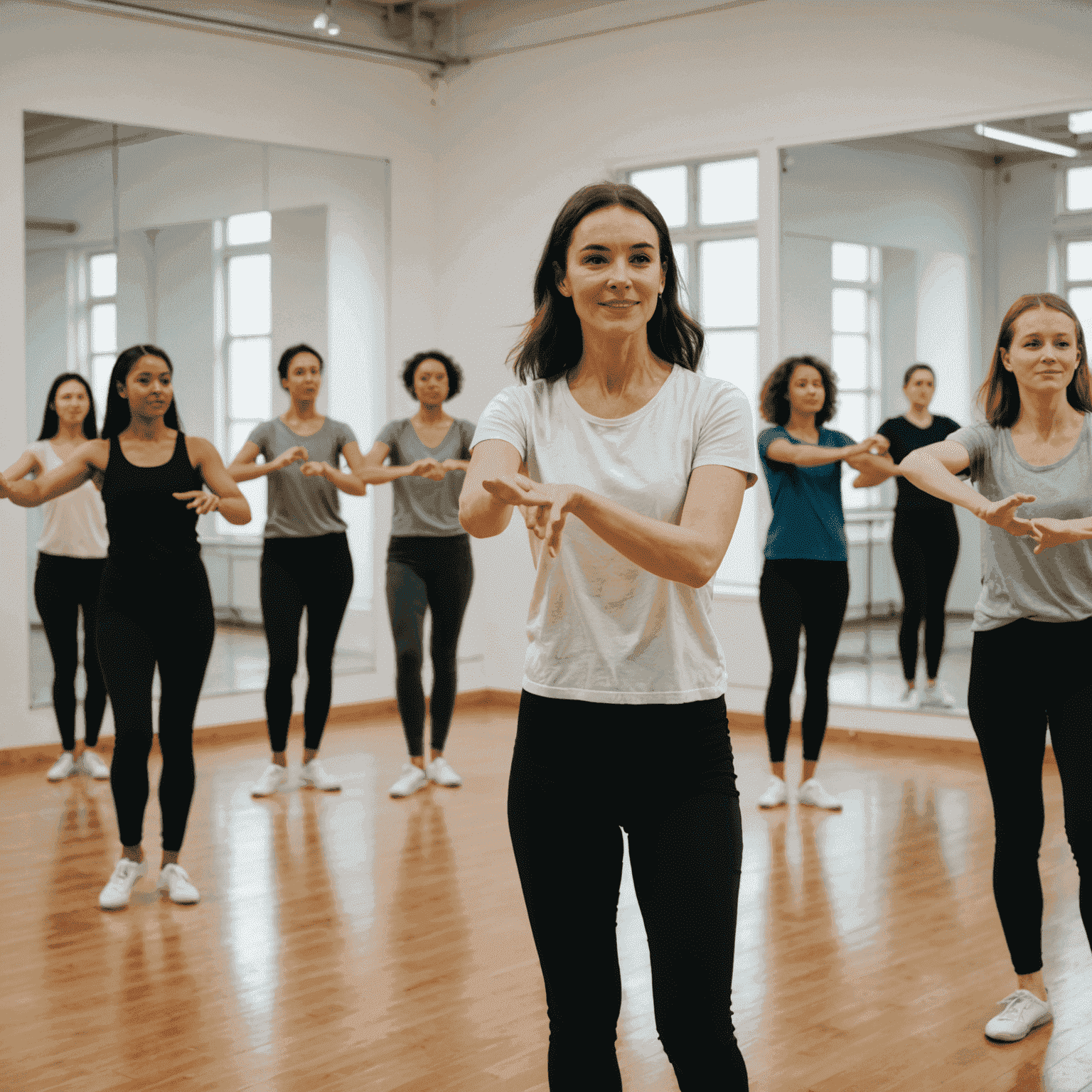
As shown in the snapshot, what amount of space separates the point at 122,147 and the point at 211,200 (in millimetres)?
499

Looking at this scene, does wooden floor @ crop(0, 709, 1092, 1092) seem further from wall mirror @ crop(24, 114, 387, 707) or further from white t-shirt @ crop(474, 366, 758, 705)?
wall mirror @ crop(24, 114, 387, 707)

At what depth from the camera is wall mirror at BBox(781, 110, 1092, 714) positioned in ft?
19.8

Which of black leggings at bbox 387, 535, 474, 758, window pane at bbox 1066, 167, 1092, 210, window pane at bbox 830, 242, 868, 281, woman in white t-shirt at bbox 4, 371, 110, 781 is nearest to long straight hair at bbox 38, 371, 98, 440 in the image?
woman in white t-shirt at bbox 4, 371, 110, 781

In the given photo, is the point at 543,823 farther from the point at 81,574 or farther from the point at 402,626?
the point at 81,574

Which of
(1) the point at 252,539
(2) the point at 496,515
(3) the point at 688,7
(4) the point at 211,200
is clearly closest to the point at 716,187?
(3) the point at 688,7

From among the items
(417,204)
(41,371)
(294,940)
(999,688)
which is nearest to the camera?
(999,688)

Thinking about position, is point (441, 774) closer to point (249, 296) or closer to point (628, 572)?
point (249, 296)

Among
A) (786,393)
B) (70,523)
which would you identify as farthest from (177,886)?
(786,393)

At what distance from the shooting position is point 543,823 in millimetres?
1689

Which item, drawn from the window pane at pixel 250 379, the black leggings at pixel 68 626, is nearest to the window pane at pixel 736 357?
the window pane at pixel 250 379

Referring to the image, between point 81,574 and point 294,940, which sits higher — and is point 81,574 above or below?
above

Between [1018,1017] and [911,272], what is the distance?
4322 millimetres

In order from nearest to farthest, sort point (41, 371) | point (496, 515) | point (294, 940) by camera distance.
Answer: point (496, 515)
point (294, 940)
point (41, 371)

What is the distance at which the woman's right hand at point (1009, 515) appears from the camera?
102 inches
